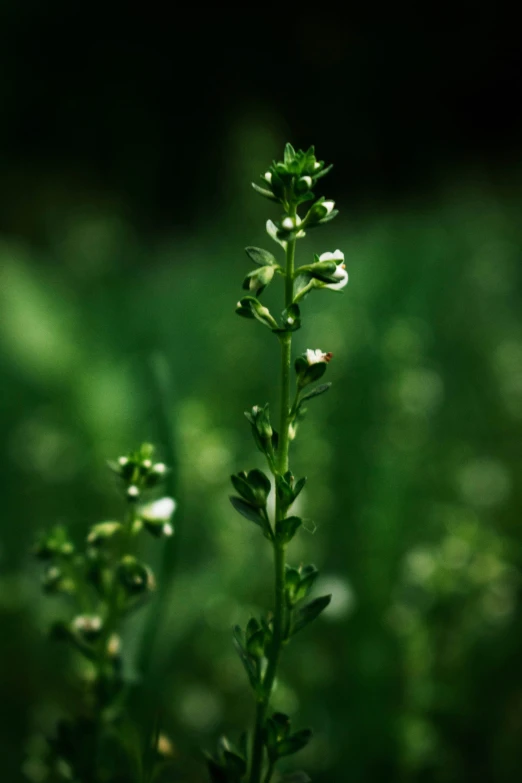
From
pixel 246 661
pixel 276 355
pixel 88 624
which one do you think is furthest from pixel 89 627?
pixel 276 355

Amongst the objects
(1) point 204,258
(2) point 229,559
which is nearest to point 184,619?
(2) point 229,559

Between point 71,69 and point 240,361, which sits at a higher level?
point 71,69

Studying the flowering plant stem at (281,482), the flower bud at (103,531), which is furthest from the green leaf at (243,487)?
the flower bud at (103,531)

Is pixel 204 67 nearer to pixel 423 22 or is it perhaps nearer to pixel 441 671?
pixel 423 22

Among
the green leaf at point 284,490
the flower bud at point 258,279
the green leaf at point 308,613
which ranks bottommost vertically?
the green leaf at point 308,613

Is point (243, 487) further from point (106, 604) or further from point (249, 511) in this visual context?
point (106, 604)

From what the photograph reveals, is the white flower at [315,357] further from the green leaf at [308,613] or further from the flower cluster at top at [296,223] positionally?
the green leaf at [308,613]
